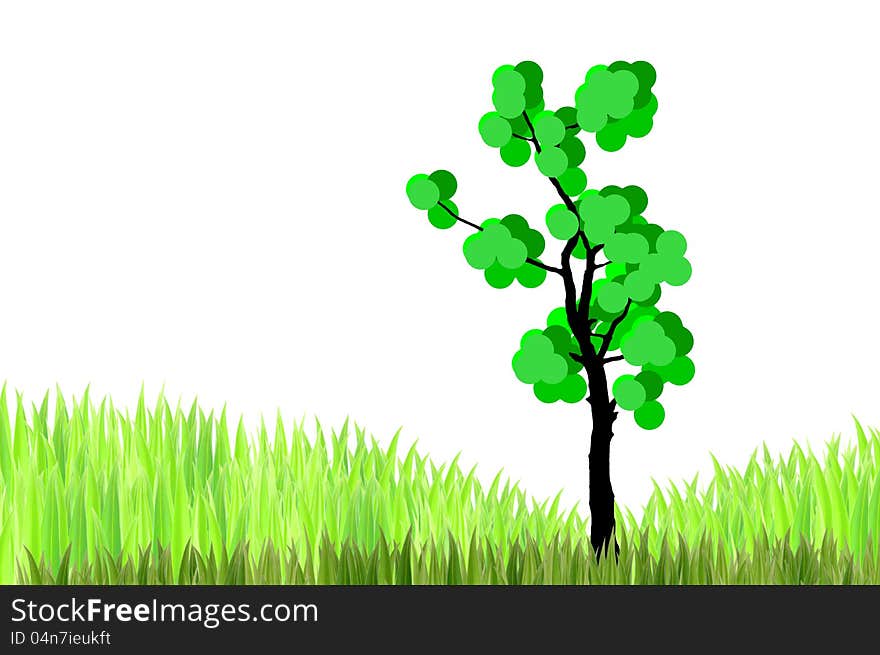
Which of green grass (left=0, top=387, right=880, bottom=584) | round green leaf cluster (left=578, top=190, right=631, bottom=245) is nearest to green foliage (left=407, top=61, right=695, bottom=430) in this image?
round green leaf cluster (left=578, top=190, right=631, bottom=245)

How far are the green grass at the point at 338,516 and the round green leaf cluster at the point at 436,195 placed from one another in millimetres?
863

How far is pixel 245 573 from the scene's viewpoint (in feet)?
12.9

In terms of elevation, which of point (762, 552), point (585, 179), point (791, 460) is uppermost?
point (585, 179)

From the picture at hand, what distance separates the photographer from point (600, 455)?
4.30m

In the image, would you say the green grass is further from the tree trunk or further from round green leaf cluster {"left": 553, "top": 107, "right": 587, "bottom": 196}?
round green leaf cluster {"left": 553, "top": 107, "right": 587, "bottom": 196}

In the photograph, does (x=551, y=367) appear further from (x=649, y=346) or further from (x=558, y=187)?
(x=558, y=187)

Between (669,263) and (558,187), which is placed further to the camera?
(558,187)

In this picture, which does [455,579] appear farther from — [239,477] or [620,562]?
[239,477]

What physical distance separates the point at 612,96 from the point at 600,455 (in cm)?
111

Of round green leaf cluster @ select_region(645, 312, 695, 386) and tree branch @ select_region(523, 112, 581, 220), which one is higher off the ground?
tree branch @ select_region(523, 112, 581, 220)

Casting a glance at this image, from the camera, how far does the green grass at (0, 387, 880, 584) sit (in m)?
3.98

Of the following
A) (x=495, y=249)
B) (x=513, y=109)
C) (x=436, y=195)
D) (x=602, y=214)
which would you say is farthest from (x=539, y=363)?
(x=513, y=109)
